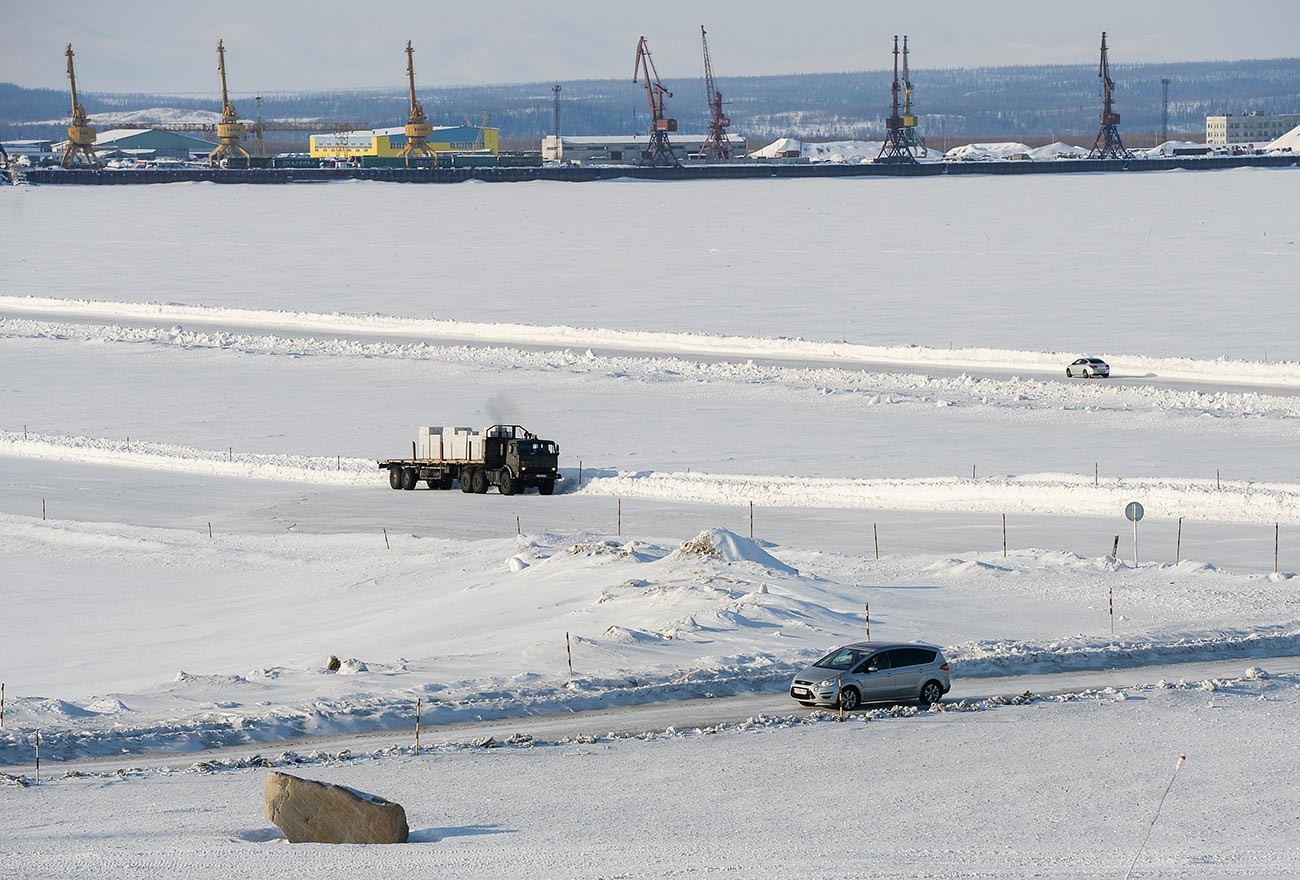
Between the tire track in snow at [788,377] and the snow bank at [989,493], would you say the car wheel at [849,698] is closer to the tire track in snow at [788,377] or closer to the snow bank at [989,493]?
the snow bank at [989,493]

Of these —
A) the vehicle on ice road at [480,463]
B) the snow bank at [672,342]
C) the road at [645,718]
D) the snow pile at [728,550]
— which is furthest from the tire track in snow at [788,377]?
the road at [645,718]

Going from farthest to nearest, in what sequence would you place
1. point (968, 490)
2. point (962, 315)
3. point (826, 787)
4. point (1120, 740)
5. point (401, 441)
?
1. point (962, 315)
2. point (401, 441)
3. point (968, 490)
4. point (1120, 740)
5. point (826, 787)

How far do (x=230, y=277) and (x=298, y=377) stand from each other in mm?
46478

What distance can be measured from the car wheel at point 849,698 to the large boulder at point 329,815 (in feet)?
27.3

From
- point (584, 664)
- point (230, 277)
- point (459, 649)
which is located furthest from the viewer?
point (230, 277)

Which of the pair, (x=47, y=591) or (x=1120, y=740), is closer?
(x=1120, y=740)

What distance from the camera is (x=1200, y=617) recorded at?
103ft

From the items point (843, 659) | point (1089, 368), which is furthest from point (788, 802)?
point (1089, 368)

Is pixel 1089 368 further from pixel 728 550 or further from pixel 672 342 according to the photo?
pixel 728 550

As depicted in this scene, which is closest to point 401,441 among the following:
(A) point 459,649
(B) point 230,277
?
(A) point 459,649

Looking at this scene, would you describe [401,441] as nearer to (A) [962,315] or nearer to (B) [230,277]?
(A) [962,315]

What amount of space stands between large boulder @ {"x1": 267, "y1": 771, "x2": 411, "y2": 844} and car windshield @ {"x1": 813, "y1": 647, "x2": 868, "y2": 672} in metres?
8.65

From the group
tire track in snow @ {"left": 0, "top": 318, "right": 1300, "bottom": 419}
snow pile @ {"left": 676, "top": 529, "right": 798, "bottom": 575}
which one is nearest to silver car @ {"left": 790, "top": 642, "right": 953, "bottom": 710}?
snow pile @ {"left": 676, "top": 529, "right": 798, "bottom": 575}

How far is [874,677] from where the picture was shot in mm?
25297
